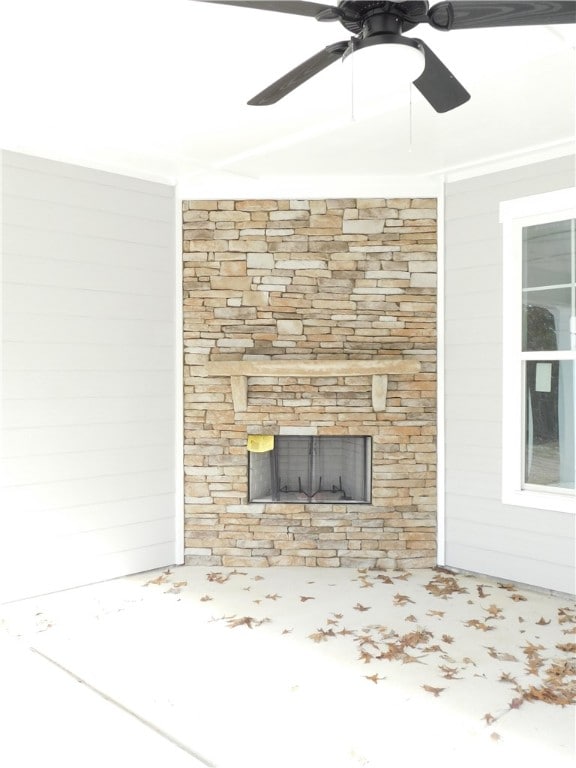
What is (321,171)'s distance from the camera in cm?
422

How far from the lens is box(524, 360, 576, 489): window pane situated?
3.82 m

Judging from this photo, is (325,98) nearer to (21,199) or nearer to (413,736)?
(21,199)

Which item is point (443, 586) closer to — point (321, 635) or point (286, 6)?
point (321, 635)

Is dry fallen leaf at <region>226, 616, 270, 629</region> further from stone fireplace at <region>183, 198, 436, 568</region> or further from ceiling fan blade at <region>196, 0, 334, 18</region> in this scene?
ceiling fan blade at <region>196, 0, 334, 18</region>

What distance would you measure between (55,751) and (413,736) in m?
1.29

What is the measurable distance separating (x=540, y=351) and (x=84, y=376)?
2869mm

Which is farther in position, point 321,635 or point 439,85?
point 321,635

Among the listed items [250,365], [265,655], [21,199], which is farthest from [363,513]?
[21,199]

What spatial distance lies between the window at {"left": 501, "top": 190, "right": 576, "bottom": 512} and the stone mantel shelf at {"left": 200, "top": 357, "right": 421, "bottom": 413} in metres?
0.69

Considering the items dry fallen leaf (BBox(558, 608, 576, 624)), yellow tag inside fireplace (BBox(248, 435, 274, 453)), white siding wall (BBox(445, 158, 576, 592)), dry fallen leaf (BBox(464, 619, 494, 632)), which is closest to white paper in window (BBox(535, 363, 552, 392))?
white siding wall (BBox(445, 158, 576, 592))

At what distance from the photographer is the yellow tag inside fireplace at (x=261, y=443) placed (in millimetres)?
4359

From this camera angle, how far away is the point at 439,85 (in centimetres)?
229

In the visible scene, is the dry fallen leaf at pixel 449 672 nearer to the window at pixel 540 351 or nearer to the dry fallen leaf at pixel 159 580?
the window at pixel 540 351

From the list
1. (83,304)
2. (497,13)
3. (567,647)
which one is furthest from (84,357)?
(567,647)
